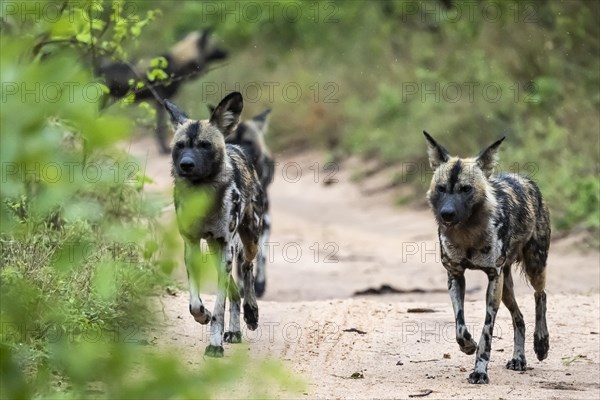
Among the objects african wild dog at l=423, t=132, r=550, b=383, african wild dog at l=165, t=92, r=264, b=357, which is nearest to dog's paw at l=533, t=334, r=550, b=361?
african wild dog at l=423, t=132, r=550, b=383

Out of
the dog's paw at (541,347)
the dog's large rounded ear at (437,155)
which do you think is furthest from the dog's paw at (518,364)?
the dog's large rounded ear at (437,155)

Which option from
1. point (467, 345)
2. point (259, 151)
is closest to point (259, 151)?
point (259, 151)

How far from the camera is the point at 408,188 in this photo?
14.4 meters

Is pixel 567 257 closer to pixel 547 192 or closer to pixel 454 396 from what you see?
pixel 547 192

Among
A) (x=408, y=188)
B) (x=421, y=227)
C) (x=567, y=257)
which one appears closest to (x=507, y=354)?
(x=567, y=257)

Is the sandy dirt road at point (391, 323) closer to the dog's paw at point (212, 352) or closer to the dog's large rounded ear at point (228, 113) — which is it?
the dog's paw at point (212, 352)

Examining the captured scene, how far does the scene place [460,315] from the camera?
5.46 metres

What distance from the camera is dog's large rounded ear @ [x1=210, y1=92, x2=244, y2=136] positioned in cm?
589

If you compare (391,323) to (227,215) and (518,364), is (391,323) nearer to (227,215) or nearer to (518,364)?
(518,364)

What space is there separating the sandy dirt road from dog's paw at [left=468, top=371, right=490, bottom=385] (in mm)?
50

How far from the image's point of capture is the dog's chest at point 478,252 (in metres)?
5.45

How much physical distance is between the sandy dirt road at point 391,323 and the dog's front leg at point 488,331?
Result: 0.34 ft

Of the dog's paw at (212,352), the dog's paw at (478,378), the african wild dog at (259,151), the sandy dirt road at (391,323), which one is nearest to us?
the dog's paw at (212,352)

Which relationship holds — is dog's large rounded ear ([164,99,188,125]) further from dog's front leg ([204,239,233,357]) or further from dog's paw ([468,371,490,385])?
dog's paw ([468,371,490,385])
